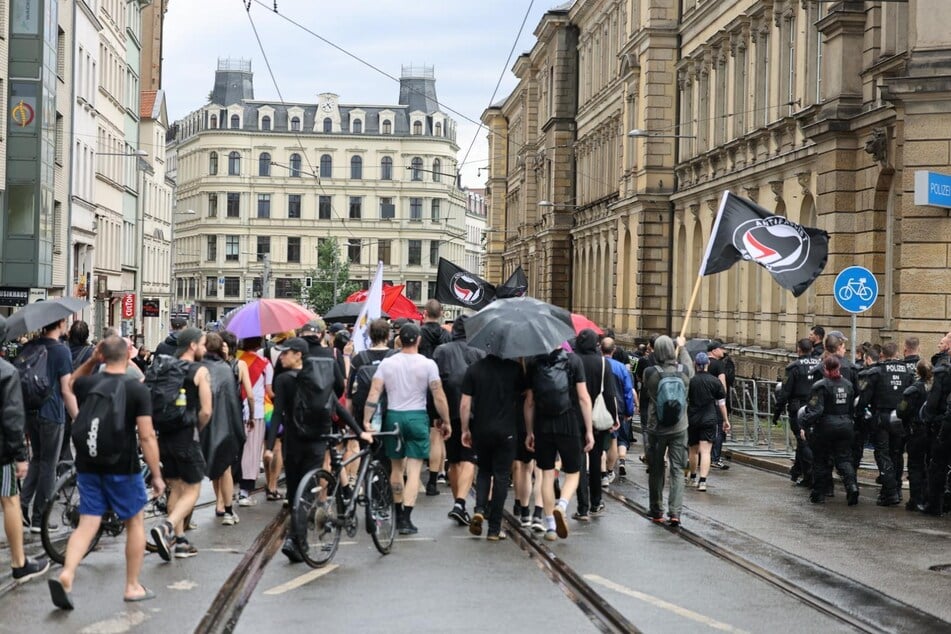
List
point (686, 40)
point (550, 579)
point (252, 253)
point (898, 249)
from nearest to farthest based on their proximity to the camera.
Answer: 1. point (550, 579)
2. point (898, 249)
3. point (686, 40)
4. point (252, 253)

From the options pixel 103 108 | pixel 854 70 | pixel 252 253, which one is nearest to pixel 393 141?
pixel 252 253

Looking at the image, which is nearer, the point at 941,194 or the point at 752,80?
the point at 941,194

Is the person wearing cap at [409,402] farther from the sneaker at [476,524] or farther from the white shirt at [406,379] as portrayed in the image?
the sneaker at [476,524]

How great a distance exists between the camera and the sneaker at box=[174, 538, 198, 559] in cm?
1232

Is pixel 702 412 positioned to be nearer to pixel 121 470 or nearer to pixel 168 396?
pixel 168 396

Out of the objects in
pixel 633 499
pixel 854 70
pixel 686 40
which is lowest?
pixel 633 499

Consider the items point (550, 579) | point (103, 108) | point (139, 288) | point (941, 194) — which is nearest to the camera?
point (550, 579)

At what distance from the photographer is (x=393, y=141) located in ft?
439

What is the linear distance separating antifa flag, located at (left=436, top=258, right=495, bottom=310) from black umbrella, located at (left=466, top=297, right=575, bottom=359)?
1540cm

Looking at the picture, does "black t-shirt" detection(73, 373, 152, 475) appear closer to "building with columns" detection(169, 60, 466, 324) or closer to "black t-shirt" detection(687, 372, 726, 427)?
"black t-shirt" detection(687, 372, 726, 427)

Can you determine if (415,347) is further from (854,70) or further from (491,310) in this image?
(854,70)

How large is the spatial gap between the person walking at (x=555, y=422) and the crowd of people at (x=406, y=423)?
0.05 feet

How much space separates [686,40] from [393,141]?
87.7 meters

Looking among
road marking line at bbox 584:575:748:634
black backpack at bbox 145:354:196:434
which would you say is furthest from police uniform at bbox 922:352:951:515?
black backpack at bbox 145:354:196:434
